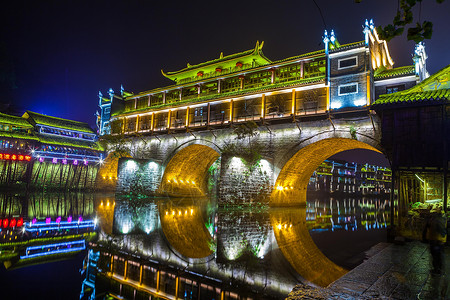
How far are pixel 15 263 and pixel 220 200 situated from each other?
526 inches

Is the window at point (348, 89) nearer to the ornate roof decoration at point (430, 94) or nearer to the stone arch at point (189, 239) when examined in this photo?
the ornate roof decoration at point (430, 94)

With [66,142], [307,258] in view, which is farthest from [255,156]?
[66,142]

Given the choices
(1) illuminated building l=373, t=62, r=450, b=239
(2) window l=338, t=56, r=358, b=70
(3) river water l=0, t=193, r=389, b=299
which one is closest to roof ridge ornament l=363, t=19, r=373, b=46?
(2) window l=338, t=56, r=358, b=70

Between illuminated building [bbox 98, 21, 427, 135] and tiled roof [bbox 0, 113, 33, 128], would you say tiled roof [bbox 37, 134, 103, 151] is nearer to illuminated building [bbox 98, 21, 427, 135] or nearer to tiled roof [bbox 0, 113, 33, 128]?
tiled roof [bbox 0, 113, 33, 128]

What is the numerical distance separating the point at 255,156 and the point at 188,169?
32.4ft

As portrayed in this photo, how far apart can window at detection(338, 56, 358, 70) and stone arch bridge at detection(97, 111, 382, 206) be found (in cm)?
302

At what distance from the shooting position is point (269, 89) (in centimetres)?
1912

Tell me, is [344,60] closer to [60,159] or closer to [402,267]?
[402,267]

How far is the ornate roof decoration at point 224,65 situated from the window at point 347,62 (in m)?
9.16

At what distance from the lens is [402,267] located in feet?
15.8

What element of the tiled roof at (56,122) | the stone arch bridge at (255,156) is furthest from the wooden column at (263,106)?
the tiled roof at (56,122)

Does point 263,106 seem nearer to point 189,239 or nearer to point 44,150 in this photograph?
point 189,239

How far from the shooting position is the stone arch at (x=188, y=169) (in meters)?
24.2

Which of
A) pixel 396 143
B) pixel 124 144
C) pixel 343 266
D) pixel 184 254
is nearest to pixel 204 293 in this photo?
pixel 184 254
